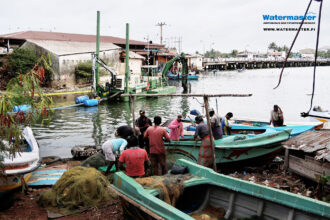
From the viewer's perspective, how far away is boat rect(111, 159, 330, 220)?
443 cm

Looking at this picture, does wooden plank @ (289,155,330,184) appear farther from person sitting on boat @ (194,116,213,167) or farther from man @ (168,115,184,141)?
man @ (168,115,184,141)

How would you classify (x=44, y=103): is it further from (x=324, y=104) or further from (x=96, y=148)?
(x=324, y=104)

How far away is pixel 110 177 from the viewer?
311 inches

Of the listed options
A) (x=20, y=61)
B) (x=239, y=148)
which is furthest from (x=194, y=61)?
(x=239, y=148)

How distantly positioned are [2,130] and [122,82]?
939 inches

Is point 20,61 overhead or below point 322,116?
overhead

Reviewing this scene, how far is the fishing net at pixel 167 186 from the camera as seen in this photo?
17.0ft

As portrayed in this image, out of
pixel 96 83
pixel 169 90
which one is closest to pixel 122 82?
pixel 96 83

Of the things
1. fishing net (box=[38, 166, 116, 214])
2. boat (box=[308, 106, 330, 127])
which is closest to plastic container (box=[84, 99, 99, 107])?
boat (box=[308, 106, 330, 127])

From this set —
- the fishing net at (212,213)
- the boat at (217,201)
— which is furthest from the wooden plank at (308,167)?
the fishing net at (212,213)

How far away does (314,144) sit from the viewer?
23.6ft

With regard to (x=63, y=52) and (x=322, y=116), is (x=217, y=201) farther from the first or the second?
(x=63, y=52)

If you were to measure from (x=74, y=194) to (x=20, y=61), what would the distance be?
2574 cm

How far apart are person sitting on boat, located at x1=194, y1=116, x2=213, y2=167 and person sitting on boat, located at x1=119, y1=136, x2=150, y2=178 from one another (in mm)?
2270
